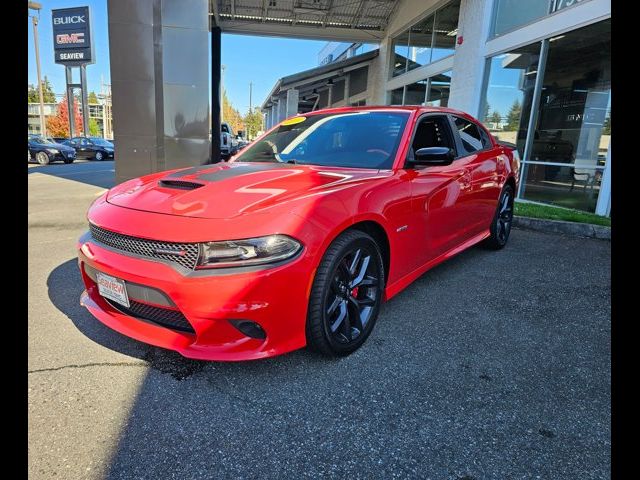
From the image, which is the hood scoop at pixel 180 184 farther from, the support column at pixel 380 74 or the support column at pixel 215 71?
the support column at pixel 380 74

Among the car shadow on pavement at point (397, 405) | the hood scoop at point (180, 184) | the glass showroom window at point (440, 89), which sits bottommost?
the car shadow on pavement at point (397, 405)

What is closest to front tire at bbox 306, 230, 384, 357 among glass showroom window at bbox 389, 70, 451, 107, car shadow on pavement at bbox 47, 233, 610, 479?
car shadow on pavement at bbox 47, 233, 610, 479

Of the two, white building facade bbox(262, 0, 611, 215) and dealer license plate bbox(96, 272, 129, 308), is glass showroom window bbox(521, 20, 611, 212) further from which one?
dealer license plate bbox(96, 272, 129, 308)

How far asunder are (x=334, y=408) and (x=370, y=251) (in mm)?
981

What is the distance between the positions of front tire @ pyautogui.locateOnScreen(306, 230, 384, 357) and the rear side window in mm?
2020

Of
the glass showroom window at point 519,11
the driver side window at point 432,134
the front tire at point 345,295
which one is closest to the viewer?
the front tire at point 345,295

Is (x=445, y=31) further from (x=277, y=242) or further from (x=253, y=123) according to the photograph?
(x=253, y=123)

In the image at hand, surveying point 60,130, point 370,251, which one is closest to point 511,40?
point 370,251

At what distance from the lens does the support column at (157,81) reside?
28.1 feet

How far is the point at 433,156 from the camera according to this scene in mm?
2883

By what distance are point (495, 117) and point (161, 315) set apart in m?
8.99

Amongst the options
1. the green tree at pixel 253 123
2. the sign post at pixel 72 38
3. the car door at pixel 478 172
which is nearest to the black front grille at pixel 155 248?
the car door at pixel 478 172

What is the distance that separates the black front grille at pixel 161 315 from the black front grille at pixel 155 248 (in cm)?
26

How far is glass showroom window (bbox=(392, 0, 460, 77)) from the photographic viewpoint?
11.1 meters
